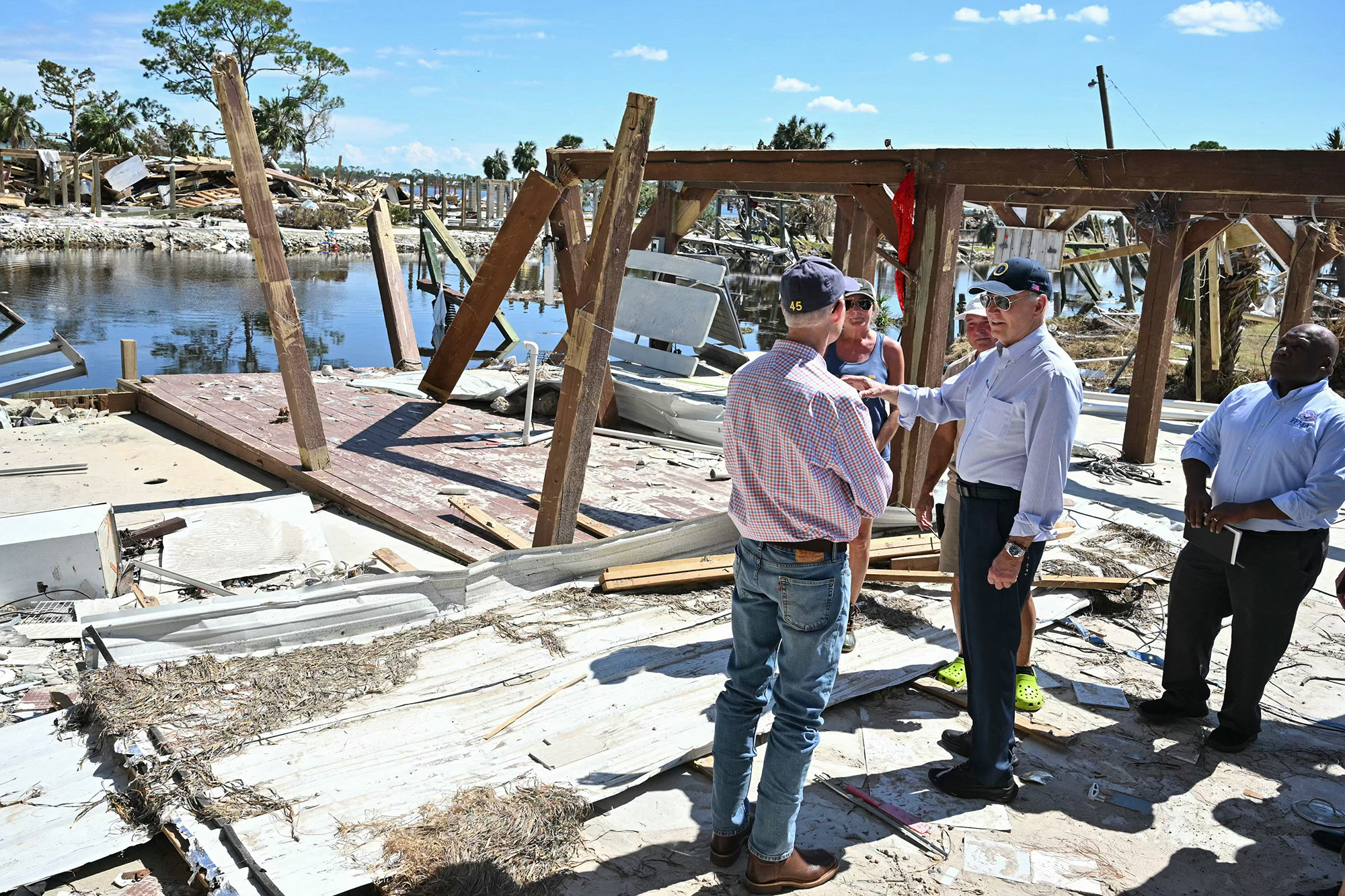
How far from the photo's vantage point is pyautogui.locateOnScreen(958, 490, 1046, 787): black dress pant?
337cm

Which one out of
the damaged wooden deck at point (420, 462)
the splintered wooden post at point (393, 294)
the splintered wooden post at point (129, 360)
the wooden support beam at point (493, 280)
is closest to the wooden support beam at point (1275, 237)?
the damaged wooden deck at point (420, 462)

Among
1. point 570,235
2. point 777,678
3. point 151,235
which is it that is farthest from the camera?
point 151,235

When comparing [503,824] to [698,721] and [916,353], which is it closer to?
[698,721]

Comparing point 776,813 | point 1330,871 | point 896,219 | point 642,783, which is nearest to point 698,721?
point 642,783

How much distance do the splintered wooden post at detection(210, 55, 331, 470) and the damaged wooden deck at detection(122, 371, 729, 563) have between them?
37 cm

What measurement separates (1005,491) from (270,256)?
213 inches

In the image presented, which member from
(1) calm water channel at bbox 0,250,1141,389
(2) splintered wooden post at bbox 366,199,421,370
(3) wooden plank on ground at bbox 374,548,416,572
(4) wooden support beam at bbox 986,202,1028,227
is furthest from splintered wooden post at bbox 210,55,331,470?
(1) calm water channel at bbox 0,250,1141,389

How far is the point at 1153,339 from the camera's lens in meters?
8.94

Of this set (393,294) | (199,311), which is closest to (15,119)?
(199,311)

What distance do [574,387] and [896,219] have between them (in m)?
2.42

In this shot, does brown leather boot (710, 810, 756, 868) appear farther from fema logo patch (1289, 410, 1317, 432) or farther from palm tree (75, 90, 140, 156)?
palm tree (75, 90, 140, 156)

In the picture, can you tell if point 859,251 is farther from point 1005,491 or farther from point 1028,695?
point 1005,491

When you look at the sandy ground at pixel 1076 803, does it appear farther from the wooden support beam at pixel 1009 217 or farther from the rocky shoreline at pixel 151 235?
the rocky shoreline at pixel 151 235

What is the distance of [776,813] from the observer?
9.27 ft
